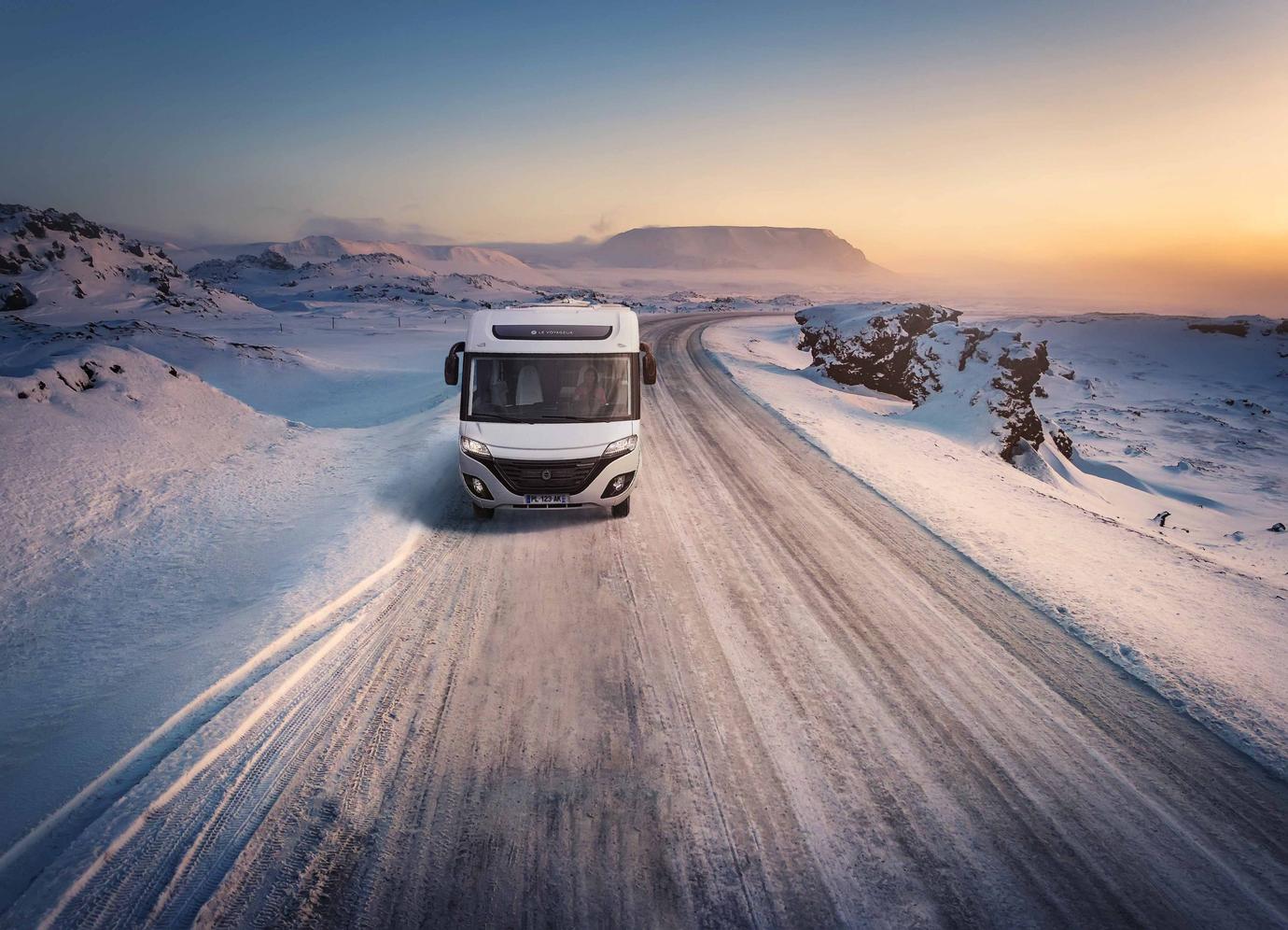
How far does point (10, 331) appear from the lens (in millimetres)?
21781

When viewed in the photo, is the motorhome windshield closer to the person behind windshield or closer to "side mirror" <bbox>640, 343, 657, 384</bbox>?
the person behind windshield

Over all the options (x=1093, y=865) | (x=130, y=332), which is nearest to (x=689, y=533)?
(x=1093, y=865)

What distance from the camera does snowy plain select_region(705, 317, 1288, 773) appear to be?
541cm

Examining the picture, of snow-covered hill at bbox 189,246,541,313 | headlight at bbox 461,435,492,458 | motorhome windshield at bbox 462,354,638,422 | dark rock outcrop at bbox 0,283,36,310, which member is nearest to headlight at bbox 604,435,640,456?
motorhome windshield at bbox 462,354,638,422

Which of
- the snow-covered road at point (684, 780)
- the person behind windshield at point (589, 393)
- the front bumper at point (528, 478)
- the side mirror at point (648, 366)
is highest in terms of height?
the side mirror at point (648, 366)

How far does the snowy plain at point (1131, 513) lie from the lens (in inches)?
213

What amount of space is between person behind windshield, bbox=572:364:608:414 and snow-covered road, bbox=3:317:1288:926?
97.2 inches

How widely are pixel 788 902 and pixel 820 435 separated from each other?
37.5 feet

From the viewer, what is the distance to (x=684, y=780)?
3.74 meters

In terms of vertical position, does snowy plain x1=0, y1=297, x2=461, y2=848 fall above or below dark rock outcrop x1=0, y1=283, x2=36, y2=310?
below

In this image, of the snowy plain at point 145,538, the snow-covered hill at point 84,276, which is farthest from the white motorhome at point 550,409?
the snow-covered hill at point 84,276

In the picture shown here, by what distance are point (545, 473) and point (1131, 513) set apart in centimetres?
1643

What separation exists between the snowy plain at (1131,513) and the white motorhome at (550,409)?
195 inches

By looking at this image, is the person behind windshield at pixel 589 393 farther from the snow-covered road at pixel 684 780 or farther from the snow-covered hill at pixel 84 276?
the snow-covered hill at pixel 84 276
